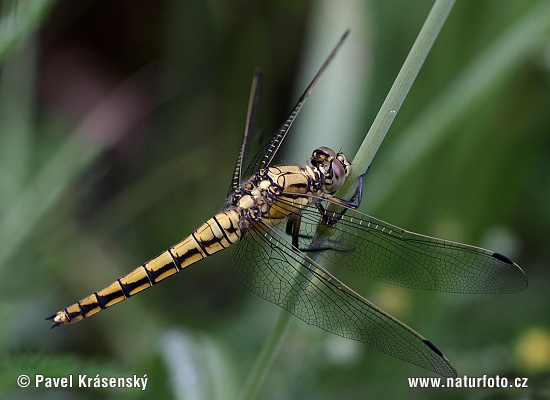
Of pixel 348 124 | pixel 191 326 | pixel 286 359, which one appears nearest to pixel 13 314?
pixel 191 326

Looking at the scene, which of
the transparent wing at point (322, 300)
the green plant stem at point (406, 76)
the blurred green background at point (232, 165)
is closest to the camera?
the green plant stem at point (406, 76)

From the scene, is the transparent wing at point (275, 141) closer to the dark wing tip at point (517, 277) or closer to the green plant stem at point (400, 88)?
the green plant stem at point (400, 88)

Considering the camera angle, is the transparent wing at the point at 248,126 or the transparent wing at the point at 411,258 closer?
the transparent wing at the point at 411,258

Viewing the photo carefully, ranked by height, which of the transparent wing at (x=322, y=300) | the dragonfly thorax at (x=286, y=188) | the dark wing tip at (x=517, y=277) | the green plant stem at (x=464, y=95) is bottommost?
the transparent wing at (x=322, y=300)

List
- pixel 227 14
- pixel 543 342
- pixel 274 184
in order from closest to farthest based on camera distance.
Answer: pixel 274 184 → pixel 543 342 → pixel 227 14

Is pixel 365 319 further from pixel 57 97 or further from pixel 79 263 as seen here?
pixel 57 97

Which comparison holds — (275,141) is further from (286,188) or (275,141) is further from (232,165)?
(232,165)

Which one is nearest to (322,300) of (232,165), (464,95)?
(464,95)

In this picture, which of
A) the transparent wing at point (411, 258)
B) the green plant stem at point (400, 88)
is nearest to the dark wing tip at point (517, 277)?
the transparent wing at point (411, 258)

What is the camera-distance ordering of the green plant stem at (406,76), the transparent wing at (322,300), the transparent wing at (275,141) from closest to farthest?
the green plant stem at (406,76), the transparent wing at (322,300), the transparent wing at (275,141)
